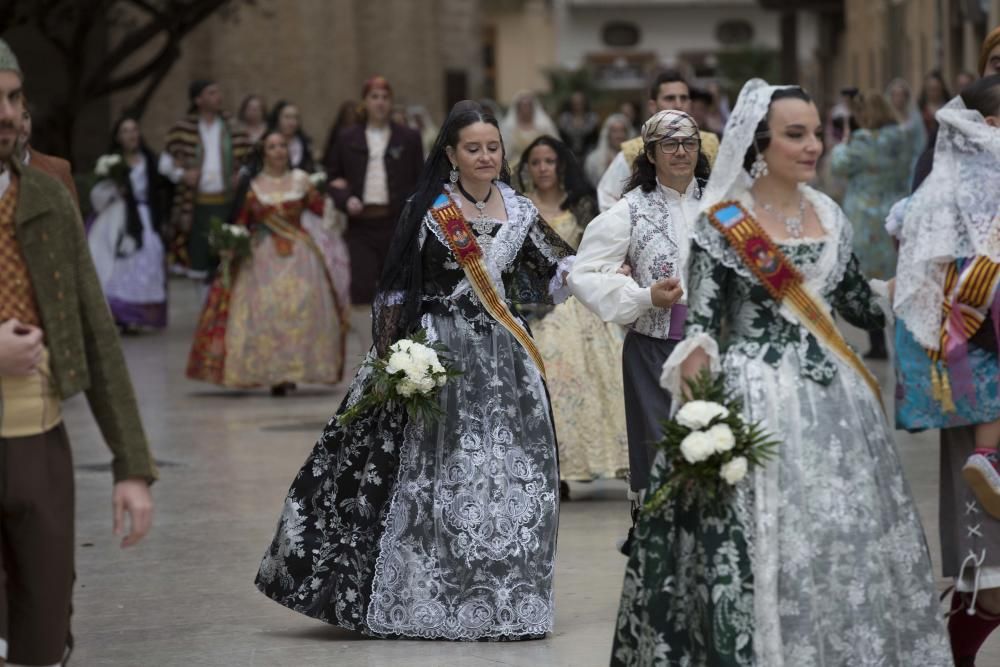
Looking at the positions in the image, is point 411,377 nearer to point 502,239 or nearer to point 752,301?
point 502,239

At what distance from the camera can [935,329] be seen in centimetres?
591

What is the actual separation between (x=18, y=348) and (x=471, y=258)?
2.94 metres

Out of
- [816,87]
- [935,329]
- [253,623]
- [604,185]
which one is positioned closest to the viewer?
[935,329]

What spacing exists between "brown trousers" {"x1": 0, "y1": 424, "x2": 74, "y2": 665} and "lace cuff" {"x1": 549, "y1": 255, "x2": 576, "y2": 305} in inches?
122

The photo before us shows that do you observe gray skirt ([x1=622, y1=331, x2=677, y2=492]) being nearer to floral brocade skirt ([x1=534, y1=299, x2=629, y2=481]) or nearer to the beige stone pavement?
the beige stone pavement

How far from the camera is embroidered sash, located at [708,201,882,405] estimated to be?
18.3 feet

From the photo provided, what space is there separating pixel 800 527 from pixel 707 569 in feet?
0.84

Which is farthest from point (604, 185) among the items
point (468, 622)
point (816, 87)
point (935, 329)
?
point (816, 87)

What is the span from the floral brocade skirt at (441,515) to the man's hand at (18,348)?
272 centimetres

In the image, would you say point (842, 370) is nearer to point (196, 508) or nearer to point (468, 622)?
point (468, 622)

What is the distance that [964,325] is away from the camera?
591cm

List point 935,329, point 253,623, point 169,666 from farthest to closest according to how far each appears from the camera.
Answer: point 253,623, point 169,666, point 935,329

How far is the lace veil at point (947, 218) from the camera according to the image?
19.4ft

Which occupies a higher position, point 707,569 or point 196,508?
point 707,569
